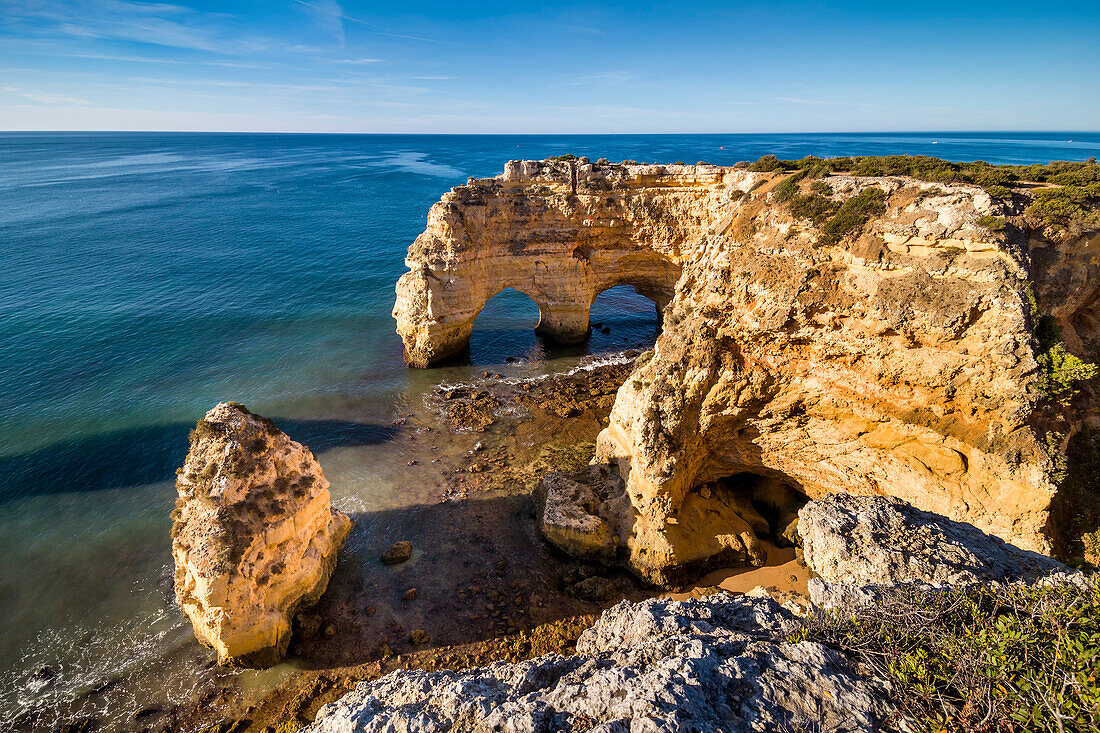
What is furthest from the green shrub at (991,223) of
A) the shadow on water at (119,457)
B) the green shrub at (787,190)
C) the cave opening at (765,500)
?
the shadow on water at (119,457)

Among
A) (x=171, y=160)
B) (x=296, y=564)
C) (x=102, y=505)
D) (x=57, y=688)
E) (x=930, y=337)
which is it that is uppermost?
(x=171, y=160)

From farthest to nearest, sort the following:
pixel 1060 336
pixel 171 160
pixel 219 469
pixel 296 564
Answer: pixel 171 160, pixel 296 564, pixel 219 469, pixel 1060 336

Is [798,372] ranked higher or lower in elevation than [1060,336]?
lower

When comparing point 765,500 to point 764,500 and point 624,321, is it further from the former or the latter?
point 624,321

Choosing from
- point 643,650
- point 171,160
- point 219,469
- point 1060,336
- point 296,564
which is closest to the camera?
point 643,650

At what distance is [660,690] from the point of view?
17.0 ft

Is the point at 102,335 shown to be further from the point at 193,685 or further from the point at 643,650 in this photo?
the point at 643,650

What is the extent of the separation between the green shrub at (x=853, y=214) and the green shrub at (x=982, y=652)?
10.2 m

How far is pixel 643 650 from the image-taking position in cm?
618

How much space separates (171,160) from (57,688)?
179 m

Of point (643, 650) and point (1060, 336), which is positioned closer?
point (643, 650)

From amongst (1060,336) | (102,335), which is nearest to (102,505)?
(102,335)

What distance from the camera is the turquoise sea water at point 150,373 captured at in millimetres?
15211

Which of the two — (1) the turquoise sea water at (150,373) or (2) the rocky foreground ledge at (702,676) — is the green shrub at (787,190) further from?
(1) the turquoise sea water at (150,373)
